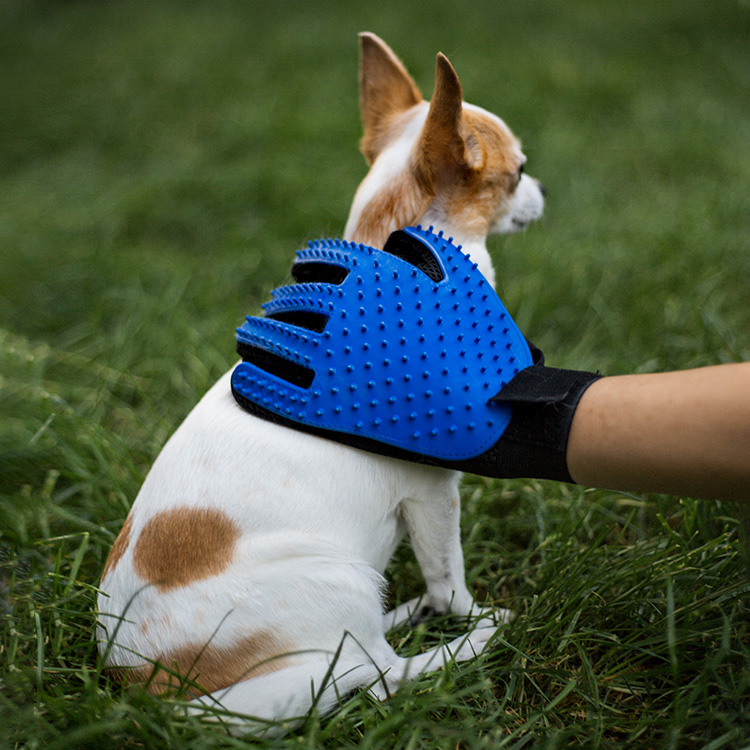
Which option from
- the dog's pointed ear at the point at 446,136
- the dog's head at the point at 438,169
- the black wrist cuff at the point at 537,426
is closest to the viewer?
the black wrist cuff at the point at 537,426

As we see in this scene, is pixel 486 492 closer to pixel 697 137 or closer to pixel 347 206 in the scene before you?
pixel 347 206

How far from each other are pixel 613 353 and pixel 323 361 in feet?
6.17

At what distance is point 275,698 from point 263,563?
0.94 ft

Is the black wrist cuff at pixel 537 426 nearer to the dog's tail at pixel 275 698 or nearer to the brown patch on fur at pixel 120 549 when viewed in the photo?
the dog's tail at pixel 275 698

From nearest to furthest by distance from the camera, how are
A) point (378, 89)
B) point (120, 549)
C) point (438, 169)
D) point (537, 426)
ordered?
1. point (537, 426)
2. point (120, 549)
3. point (438, 169)
4. point (378, 89)

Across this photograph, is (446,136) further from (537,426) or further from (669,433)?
(669,433)

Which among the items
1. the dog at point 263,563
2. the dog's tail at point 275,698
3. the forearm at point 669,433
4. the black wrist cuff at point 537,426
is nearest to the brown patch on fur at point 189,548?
the dog at point 263,563

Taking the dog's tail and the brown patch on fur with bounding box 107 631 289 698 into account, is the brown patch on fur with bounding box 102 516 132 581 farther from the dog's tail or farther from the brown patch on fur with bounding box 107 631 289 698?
the dog's tail

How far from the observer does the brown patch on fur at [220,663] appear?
1.42m

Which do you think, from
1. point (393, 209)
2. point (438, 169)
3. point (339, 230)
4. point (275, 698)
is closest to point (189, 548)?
point (275, 698)

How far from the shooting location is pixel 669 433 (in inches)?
49.9

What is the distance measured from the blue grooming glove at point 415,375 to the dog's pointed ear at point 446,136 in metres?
0.29

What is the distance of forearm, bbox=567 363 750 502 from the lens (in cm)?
124

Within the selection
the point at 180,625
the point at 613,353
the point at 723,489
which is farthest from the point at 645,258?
the point at 180,625
